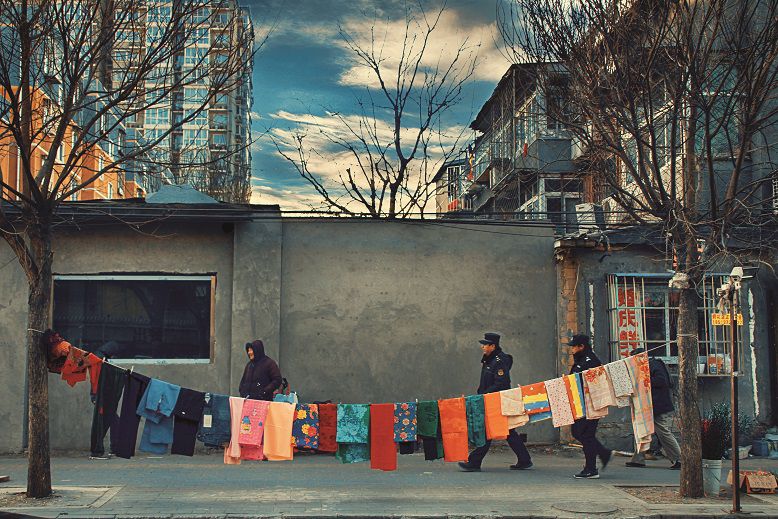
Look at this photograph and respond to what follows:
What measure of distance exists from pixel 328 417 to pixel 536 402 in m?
2.70

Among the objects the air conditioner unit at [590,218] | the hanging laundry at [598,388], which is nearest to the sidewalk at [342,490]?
the hanging laundry at [598,388]

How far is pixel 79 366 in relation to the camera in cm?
1099

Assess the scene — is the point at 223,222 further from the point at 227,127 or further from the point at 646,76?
the point at 227,127

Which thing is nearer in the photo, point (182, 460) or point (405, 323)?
point (182, 460)

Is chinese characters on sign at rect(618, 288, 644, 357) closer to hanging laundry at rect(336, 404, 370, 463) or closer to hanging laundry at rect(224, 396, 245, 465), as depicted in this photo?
hanging laundry at rect(336, 404, 370, 463)

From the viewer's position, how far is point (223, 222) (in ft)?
49.5

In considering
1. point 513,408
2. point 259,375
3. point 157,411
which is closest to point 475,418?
point 513,408

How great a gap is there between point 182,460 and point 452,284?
17.9 feet

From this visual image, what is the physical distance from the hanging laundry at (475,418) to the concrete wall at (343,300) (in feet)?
12.7

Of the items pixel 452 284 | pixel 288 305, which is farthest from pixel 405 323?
pixel 288 305

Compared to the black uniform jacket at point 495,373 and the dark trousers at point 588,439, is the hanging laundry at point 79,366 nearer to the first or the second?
the black uniform jacket at point 495,373

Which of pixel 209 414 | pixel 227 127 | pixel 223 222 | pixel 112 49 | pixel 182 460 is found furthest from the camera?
pixel 227 127

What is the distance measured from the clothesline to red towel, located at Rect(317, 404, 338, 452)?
13mm

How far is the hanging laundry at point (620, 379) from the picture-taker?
11406 mm
